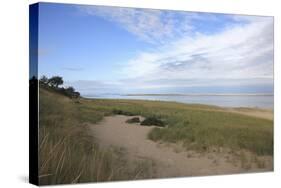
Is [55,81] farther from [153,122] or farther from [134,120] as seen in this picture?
[153,122]

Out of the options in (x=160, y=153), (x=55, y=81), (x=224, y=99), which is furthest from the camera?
(x=224, y=99)

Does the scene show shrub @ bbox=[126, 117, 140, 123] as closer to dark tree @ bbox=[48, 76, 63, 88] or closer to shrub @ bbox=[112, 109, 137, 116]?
shrub @ bbox=[112, 109, 137, 116]

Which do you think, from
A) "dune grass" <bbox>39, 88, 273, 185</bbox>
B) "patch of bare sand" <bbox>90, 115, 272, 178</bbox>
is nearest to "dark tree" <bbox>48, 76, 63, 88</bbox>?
"dune grass" <bbox>39, 88, 273, 185</bbox>

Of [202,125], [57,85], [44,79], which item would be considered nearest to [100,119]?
[57,85]

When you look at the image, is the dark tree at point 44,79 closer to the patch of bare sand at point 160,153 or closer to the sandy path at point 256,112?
the patch of bare sand at point 160,153

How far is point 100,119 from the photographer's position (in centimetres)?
1035

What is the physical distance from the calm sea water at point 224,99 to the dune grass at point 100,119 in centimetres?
9

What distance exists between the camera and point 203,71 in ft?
36.9

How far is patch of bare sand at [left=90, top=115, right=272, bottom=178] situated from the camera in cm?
1042

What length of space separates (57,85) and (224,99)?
3210mm

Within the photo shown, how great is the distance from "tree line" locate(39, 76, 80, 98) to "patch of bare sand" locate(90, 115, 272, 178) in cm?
63

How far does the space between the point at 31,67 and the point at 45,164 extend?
5.20ft
